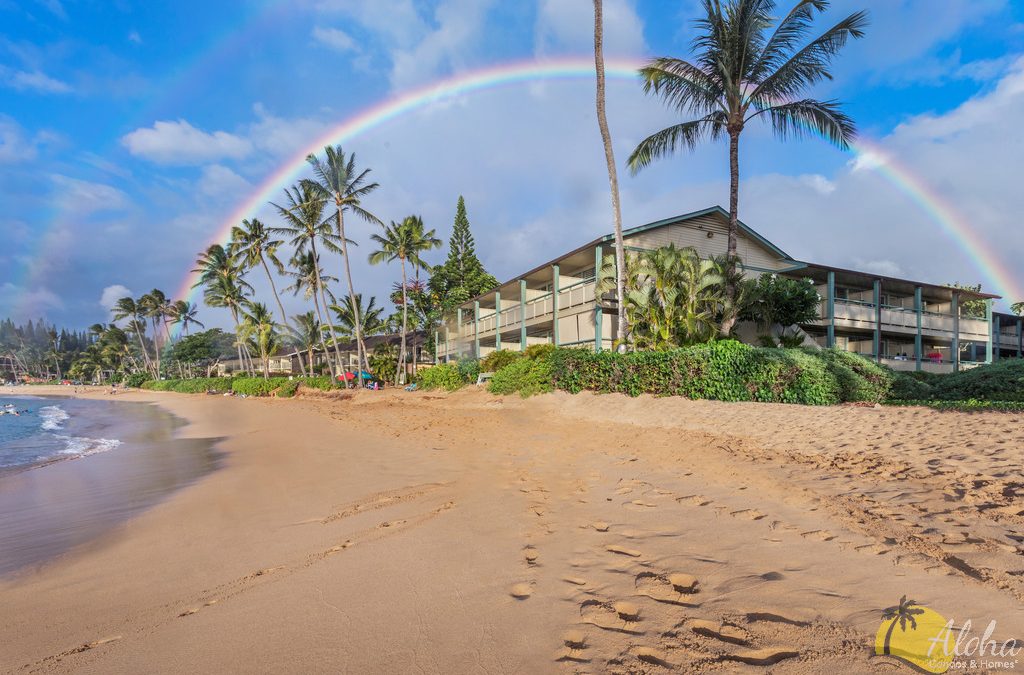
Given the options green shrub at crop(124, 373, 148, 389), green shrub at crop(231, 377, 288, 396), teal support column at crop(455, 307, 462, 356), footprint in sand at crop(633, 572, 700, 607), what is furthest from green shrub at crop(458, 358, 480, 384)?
green shrub at crop(124, 373, 148, 389)

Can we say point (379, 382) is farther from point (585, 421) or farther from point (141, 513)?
point (141, 513)

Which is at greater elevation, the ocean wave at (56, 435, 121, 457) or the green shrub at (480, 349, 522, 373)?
the green shrub at (480, 349, 522, 373)

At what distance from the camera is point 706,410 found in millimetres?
10609

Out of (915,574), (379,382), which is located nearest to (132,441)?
(915,574)

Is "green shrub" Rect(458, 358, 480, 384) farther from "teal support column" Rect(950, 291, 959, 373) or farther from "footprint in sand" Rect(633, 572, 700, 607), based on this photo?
"teal support column" Rect(950, 291, 959, 373)

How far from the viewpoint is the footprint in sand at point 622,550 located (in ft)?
11.2

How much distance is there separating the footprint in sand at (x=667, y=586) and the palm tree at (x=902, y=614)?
0.88m

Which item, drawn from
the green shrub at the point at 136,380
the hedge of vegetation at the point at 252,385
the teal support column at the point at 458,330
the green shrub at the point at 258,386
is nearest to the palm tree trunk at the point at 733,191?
the teal support column at the point at 458,330

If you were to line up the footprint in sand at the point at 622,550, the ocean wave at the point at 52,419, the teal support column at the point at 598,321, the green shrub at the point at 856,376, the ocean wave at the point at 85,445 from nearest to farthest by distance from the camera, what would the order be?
the footprint in sand at the point at 622,550 → the ocean wave at the point at 85,445 → the green shrub at the point at 856,376 → the teal support column at the point at 598,321 → the ocean wave at the point at 52,419

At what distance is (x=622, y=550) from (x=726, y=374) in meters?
9.04

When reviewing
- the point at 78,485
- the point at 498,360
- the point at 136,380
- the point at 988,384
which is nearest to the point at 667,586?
the point at 78,485

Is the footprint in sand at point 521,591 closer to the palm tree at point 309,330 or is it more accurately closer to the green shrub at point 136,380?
the palm tree at point 309,330

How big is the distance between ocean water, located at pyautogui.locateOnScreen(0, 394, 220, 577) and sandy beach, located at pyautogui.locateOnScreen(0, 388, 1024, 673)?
38 centimetres

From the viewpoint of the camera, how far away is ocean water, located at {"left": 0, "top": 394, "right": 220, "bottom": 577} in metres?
4.74
